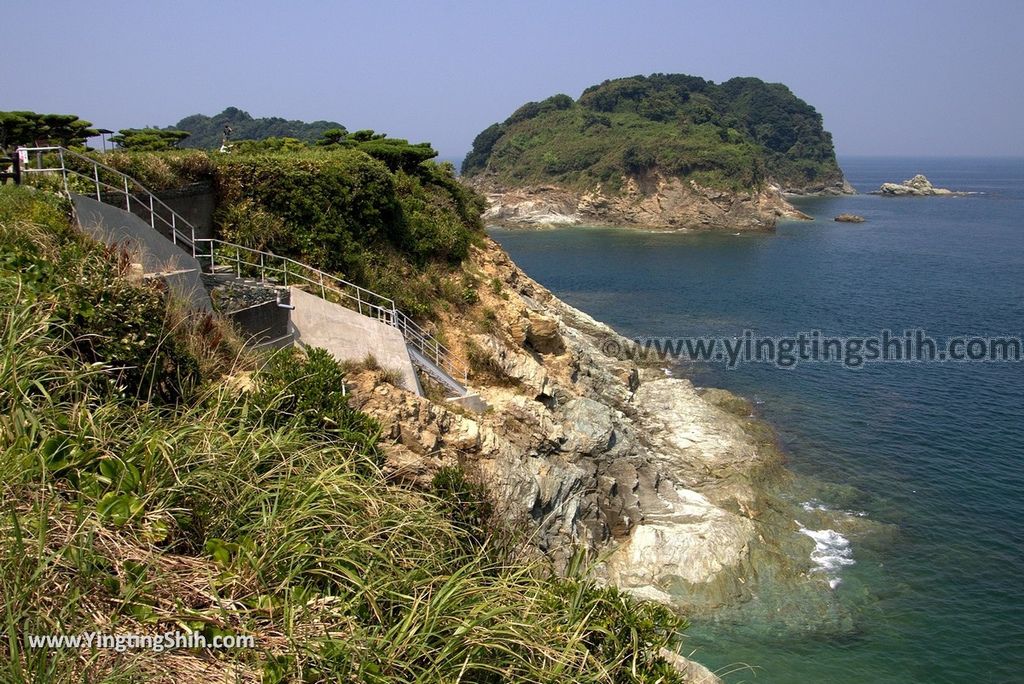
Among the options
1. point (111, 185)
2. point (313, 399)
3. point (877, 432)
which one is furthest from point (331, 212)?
point (877, 432)

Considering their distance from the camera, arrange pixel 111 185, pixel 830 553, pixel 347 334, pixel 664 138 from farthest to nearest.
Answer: pixel 664 138, pixel 830 553, pixel 347 334, pixel 111 185

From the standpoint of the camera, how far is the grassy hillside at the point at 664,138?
344 feet

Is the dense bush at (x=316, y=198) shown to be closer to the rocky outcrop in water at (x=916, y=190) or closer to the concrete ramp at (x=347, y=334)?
the concrete ramp at (x=347, y=334)

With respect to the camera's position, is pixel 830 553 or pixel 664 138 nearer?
pixel 830 553

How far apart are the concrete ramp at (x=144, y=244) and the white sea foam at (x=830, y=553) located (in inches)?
696

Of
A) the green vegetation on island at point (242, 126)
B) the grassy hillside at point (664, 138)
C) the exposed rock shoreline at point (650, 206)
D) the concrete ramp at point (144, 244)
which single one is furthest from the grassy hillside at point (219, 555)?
the green vegetation on island at point (242, 126)

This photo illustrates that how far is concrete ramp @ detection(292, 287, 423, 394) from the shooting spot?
16.0 m

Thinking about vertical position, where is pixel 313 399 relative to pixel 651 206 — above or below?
below

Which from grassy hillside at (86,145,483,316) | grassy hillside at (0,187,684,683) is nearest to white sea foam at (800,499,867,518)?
grassy hillside at (86,145,483,316)

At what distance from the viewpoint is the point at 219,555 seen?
579 cm

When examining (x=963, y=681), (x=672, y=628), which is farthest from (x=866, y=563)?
(x=672, y=628)

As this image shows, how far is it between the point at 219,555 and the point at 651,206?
100 metres

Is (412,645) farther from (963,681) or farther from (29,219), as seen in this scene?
(963,681)

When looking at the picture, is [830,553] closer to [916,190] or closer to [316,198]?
[316,198]
